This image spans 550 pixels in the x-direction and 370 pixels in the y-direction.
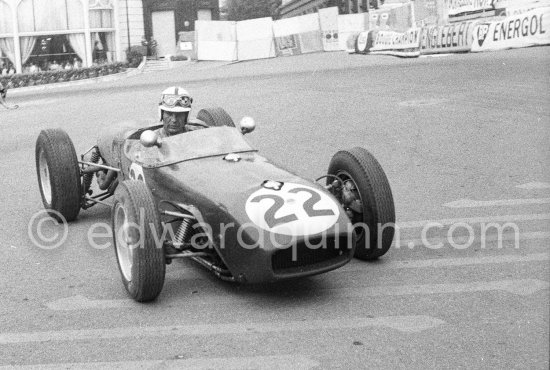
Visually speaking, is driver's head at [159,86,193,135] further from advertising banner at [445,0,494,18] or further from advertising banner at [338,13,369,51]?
advertising banner at [338,13,369,51]

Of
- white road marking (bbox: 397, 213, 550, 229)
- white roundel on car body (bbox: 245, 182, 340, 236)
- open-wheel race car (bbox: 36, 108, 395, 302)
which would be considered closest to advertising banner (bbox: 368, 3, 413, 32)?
white road marking (bbox: 397, 213, 550, 229)

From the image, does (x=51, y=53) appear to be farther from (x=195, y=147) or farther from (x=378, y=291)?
(x=378, y=291)

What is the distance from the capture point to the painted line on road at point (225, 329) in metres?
5.56

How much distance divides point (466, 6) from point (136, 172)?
64.7 feet

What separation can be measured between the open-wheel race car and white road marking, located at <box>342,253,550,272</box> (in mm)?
123

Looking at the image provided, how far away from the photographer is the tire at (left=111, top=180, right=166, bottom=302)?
6023 millimetres

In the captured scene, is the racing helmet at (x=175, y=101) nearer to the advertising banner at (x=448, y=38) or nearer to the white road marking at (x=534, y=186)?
the white road marking at (x=534, y=186)

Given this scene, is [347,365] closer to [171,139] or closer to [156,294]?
[156,294]

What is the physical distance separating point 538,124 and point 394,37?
16.3 meters

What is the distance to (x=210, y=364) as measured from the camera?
5.05 meters

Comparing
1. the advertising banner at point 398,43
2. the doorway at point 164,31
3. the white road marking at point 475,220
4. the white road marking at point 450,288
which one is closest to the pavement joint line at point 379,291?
the white road marking at point 450,288

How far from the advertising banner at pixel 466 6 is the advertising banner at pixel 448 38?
4.30 ft

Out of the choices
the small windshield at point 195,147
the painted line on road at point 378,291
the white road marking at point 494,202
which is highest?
the small windshield at point 195,147

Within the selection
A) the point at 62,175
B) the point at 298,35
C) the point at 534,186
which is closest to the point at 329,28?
the point at 298,35
